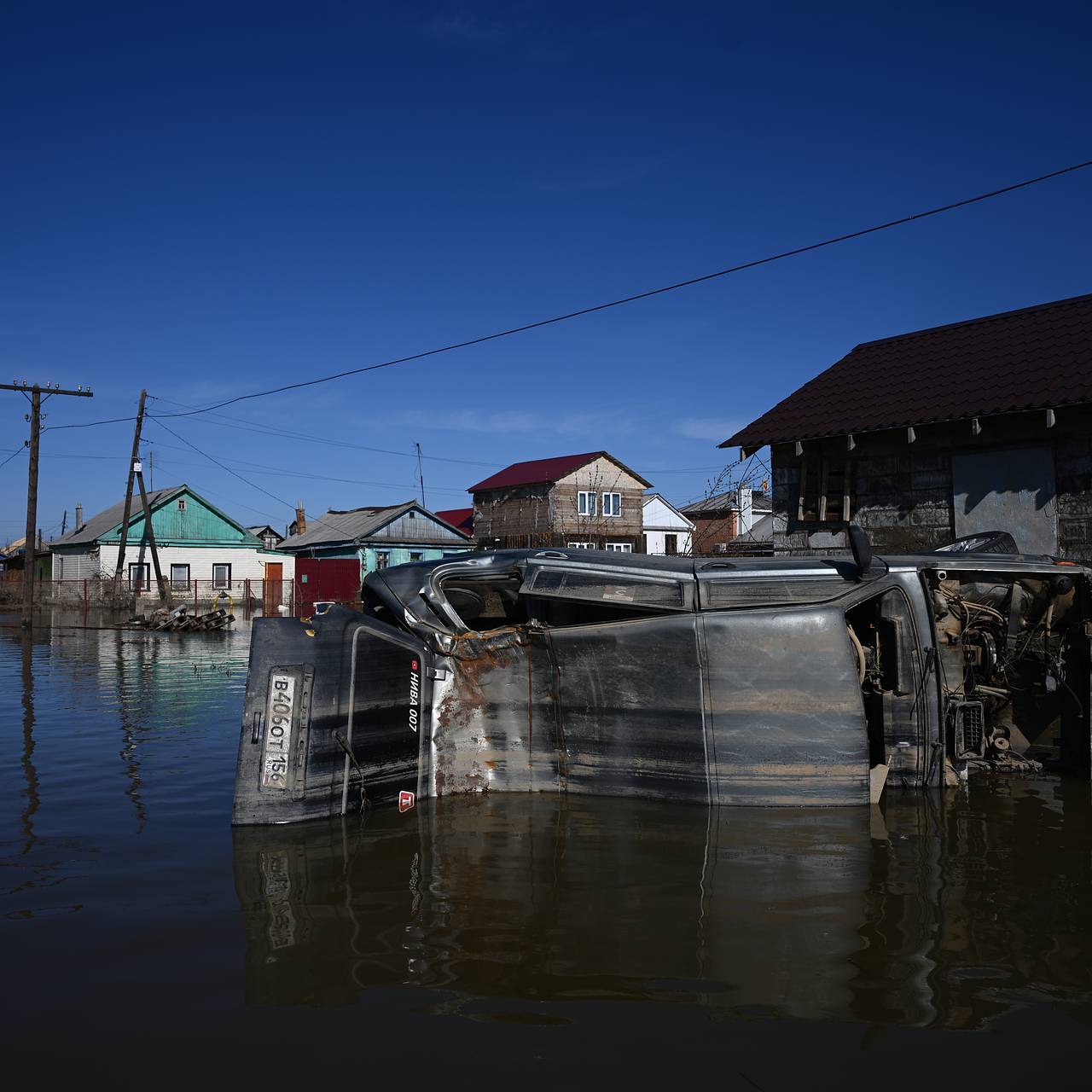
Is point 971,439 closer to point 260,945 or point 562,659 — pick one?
point 562,659

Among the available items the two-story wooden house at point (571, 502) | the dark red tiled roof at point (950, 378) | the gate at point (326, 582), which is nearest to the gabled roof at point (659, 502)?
the two-story wooden house at point (571, 502)

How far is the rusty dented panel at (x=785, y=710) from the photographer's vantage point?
6.57 meters

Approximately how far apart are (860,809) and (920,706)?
921 mm

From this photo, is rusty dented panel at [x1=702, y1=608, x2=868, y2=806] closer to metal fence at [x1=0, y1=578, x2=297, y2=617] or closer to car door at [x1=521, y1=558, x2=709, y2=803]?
car door at [x1=521, y1=558, x2=709, y2=803]

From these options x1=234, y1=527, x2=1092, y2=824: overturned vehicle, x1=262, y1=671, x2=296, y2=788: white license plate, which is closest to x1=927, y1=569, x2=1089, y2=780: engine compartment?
x1=234, y1=527, x2=1092, y2=824: overturned vehicle

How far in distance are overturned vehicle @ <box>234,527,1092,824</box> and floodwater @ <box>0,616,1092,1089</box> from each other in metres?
0.25

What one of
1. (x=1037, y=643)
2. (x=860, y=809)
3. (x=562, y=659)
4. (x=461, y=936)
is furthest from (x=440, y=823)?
(x=1037, y=643)

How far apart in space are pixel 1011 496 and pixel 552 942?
11666mm

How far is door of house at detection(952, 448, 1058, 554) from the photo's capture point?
43.7ft

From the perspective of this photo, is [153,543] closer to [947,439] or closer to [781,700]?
[947,439]

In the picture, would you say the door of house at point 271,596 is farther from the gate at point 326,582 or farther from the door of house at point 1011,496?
the door of house at point 1011,496

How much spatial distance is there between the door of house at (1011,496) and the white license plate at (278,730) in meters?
11.0

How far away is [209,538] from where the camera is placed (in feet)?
161

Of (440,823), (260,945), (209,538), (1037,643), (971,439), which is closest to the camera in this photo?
(260,945)
